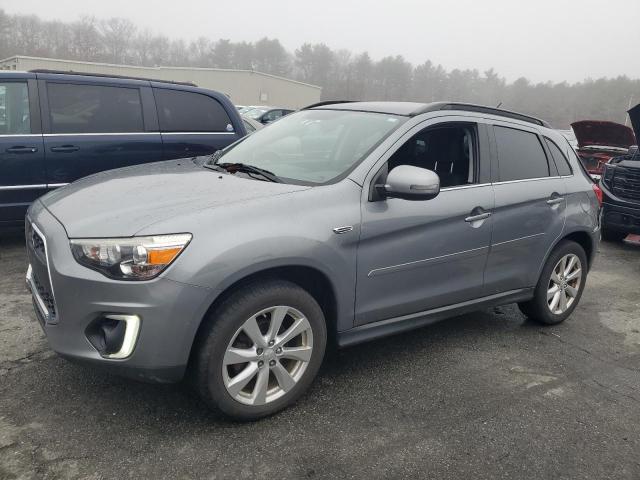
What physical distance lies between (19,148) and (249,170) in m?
3.18

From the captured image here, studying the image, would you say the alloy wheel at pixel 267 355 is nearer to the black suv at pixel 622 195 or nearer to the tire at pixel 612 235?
the black suv at pixel 622 195

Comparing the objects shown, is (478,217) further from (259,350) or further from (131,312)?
(131,312)

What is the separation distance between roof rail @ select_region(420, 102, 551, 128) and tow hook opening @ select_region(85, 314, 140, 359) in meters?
2.10

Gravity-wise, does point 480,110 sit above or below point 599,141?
above

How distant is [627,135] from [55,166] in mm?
8211

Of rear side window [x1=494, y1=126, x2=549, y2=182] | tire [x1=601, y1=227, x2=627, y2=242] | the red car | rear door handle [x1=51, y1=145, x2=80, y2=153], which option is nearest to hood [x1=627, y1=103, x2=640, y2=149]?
tire [x1=601, y1=227, x2=627, y2=242]

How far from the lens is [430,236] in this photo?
10.5 feet

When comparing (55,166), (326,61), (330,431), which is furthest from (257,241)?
(326,61)

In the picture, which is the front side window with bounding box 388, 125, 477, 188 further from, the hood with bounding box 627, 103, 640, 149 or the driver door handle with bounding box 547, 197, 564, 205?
the hood with bounding box 627, 103, 640, 149

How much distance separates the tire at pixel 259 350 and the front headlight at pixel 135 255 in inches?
13.9

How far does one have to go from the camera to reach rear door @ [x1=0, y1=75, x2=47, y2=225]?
5.17 m

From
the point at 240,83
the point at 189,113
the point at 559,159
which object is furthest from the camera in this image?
the point at 240,83

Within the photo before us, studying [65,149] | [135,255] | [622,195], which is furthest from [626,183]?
[135,255]

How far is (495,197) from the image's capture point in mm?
3596
